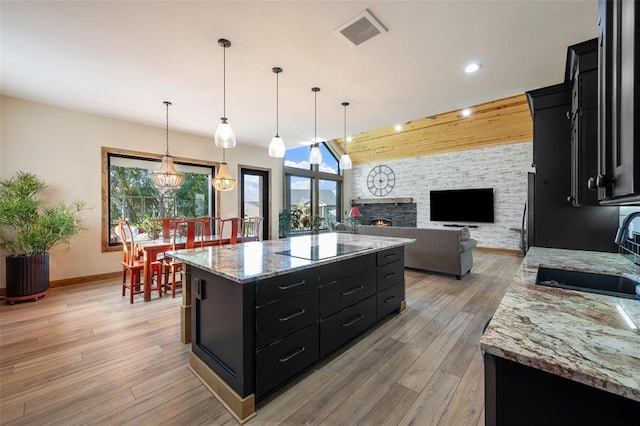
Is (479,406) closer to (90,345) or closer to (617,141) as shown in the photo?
(617,141)

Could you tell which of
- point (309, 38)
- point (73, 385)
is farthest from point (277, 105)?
point (73, 385)

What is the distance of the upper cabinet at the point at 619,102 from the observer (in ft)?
2.12

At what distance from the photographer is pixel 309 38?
238 centimetres

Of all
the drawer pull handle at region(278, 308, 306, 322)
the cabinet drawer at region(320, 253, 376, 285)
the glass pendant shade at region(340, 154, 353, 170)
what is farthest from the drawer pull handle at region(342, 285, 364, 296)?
the glass pendant shade at region(340, 154, 353, 170)

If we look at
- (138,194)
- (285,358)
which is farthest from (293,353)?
(138,194)

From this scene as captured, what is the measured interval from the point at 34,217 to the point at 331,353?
4187 mm

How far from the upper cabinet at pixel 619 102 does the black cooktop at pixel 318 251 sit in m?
1.53

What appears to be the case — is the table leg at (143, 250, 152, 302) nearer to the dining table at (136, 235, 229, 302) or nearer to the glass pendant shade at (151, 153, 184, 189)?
the dining table at (136, 235, 229, 302)

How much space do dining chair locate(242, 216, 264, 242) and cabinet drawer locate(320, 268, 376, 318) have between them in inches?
113

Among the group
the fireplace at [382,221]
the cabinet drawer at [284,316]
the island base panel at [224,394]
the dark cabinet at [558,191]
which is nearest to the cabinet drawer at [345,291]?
the cabinet drawer at [284,316]

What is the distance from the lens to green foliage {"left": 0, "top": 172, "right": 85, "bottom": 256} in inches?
132

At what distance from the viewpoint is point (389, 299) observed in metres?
2.82

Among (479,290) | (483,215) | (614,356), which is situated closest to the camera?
(614,356)

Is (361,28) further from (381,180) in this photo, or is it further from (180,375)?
(381,180)
